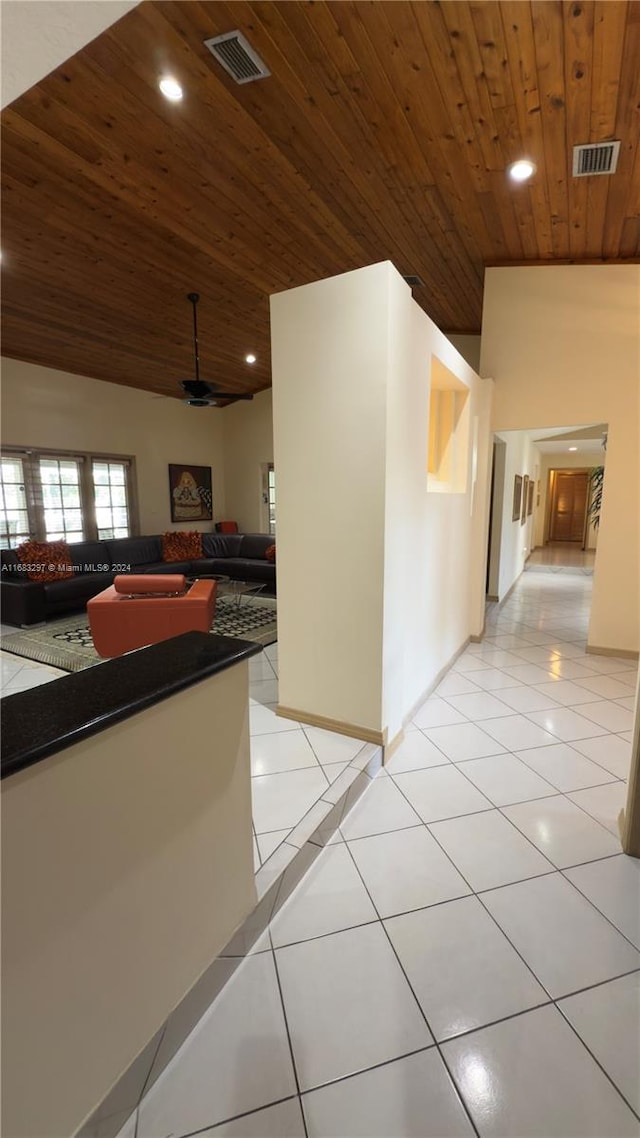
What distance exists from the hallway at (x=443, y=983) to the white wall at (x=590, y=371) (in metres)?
2.24

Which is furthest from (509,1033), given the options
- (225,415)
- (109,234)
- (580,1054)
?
(225,415)

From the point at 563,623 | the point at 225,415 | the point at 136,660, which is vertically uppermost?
the point at 225,415

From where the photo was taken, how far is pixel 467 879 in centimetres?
179

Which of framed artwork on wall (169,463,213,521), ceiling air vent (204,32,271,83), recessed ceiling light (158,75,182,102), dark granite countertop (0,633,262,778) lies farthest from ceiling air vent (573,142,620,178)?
framed artwork on wall (169,463,213,521)

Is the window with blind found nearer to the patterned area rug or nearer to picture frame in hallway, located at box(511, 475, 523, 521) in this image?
the patterned area rug

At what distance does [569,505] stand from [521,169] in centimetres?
1104

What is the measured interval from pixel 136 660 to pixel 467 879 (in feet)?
5.07

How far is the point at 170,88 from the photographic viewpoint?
7.64 ft

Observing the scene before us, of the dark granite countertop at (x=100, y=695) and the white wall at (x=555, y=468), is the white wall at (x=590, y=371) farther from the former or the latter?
the white wall at (x=555, y=468)

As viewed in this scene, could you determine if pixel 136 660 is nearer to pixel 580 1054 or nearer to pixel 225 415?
pixel 580 1054

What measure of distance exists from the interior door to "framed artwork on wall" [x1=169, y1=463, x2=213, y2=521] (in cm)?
926

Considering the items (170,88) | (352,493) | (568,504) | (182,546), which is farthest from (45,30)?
(568,504)

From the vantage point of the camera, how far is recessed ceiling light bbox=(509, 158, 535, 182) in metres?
2.80

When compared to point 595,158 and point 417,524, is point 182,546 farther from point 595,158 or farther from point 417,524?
point 595,158
